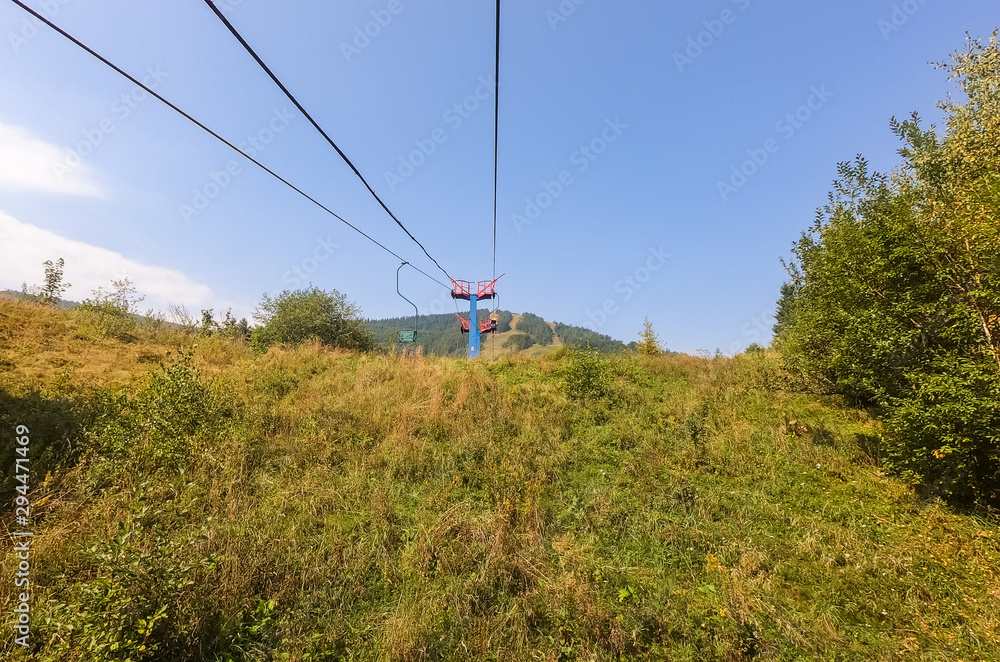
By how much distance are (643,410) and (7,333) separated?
17580 mm

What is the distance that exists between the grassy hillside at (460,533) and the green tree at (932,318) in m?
0.98

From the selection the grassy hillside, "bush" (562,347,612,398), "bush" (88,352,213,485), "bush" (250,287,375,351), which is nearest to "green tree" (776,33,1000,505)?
the grassy hillside

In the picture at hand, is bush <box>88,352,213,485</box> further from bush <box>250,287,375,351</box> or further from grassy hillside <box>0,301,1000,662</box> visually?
bush <box>250,287,375,351</box>

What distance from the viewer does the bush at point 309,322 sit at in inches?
877

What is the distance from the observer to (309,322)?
76.1 feet

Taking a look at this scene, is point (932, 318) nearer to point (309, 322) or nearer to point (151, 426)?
point (151, 426)

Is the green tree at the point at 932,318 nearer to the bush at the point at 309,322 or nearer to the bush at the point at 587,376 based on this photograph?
the bush at the point at 587,376

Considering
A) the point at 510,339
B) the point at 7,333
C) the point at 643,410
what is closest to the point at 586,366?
the point at 643,410

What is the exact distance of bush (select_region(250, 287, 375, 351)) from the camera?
2228 cm

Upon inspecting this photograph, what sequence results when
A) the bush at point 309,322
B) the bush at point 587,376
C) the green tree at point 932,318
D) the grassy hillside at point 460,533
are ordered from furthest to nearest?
the bush at point 309,322, the bush at point 587,376, the green tree at point 932,318, the grassy hillside at point 460,533

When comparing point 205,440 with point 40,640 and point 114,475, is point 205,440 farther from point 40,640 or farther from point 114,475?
point 40,640

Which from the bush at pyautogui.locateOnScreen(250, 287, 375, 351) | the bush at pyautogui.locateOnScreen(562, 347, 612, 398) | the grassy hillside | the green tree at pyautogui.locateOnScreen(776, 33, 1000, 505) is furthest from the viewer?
the bush at pyautogui.locateOnScreen(250, 287, 375, 351)

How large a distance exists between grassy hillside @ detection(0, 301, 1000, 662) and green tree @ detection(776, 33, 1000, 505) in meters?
0.98

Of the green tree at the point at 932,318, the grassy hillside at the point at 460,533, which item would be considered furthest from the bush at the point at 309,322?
the green tree at the point at 932,318
